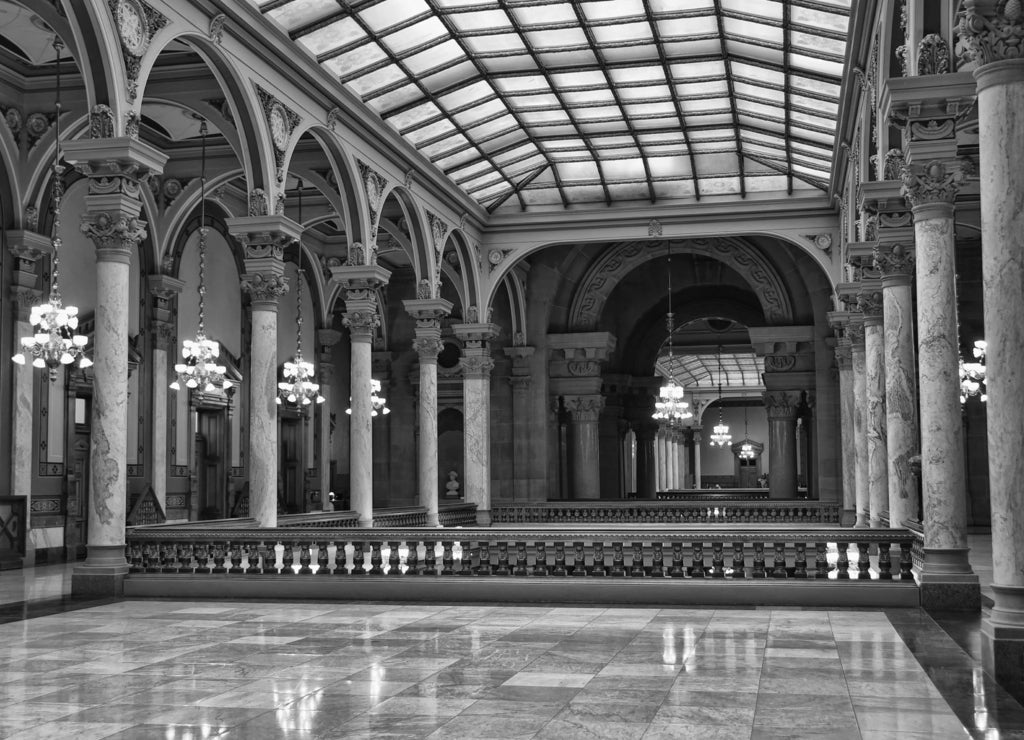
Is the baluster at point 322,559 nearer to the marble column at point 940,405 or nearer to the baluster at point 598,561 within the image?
the baluster at point 598,561

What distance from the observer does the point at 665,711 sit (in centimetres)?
645

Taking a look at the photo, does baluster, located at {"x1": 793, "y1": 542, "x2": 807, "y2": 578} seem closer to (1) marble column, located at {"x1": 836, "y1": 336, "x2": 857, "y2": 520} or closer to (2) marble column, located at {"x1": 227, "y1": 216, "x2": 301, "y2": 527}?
(2) marble column, located at {"x1": 227, "y1": 216, "x2": 301, "y2": 527}

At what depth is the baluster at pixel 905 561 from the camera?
465 inches

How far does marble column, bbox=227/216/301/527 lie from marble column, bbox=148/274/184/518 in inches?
246

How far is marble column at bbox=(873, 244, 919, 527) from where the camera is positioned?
1403 centimetres

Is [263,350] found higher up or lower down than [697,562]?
higher up

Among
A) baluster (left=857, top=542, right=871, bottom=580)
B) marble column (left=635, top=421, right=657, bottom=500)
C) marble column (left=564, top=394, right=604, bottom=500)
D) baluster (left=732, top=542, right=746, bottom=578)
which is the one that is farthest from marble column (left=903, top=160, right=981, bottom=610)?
A: marble column (left=635, top=421, right=657, bottom=500)

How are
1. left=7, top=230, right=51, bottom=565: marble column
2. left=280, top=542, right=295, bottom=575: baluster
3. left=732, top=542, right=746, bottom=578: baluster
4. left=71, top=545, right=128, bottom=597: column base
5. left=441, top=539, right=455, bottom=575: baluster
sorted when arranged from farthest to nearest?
left=7, top=230, right=51, bottom=565: marble column, left=280, top=542, right=295, bottom=575: baluster, left=441, top=539, right=455, bottom=575: baluster, left=71, top=545, right=128, bottom=597: column base, left=732, top=542, right=746, bottom=578: baluster

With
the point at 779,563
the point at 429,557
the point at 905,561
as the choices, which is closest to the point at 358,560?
the point at 429,557

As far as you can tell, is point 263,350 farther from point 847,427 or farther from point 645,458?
point 645,458

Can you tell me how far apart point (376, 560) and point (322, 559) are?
2.08 feet

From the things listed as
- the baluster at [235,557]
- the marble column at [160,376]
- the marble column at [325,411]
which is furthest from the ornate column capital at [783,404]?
the baluster at [235,557]

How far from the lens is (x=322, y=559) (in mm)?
13242

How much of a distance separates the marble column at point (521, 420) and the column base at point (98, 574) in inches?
684
